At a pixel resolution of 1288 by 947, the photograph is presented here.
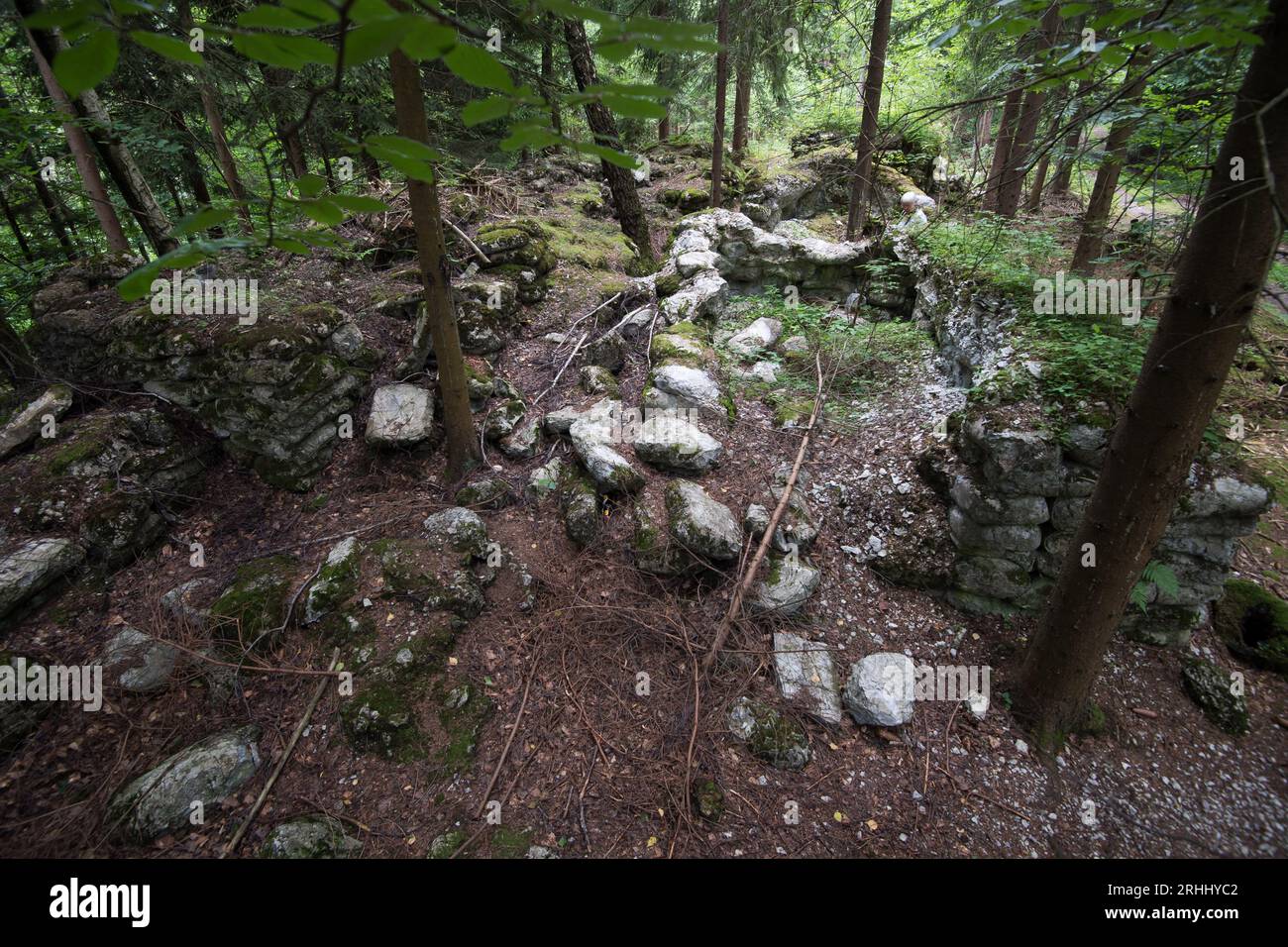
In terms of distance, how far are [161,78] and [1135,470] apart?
1153 cm

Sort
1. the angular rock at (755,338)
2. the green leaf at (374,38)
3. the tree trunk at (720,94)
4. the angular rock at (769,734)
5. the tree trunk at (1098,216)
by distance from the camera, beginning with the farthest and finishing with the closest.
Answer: the tree trunk at (720,94) < the angular rock at (755,338) < the tree trunk at (1098,216) < the angular rock at (769,734) < the green leaf at (374,38)

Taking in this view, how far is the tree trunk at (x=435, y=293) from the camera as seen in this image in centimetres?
363

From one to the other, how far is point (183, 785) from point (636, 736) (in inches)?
110

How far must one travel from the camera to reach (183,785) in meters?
3.18

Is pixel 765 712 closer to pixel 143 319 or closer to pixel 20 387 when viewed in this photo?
pixel 143 319

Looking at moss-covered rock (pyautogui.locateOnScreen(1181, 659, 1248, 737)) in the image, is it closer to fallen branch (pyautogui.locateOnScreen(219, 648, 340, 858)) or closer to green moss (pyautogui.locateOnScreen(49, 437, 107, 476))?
fallen branch (pyautogui.locateOnScreen(219, 648, 340, 858))

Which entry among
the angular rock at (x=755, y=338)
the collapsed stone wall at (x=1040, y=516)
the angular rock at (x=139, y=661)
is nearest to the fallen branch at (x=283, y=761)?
the angular rock at (x=139, y=661)

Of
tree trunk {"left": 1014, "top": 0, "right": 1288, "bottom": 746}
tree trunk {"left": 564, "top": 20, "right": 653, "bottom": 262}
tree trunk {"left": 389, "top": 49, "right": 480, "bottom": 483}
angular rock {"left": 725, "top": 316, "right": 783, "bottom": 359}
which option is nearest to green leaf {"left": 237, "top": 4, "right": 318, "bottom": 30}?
tree trunk {"left": 389, "top": 49, "right": 480, "bottom": 483}

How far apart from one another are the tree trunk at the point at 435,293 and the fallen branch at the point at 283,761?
1936mm

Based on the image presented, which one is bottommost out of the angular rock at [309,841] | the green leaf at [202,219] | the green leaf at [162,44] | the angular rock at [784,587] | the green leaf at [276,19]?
the angular rock at [309,841]

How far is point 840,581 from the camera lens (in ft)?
15.2

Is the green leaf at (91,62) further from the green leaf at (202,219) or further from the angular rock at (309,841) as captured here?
the angular rock at (309,841)

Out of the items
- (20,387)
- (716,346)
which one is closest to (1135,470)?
(716,346)

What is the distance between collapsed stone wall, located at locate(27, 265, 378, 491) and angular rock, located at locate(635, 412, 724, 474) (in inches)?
116
